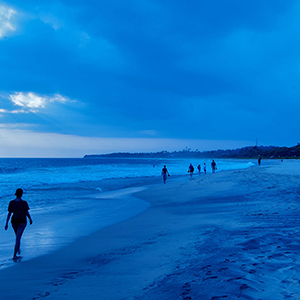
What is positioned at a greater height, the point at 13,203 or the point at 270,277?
the point at 13,203

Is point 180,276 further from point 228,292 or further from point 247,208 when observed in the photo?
point 247,208

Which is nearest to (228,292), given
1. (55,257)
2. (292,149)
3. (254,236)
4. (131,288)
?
(131,288)

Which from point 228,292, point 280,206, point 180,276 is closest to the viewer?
point 228,292

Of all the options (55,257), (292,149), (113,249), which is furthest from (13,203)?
(292,149)

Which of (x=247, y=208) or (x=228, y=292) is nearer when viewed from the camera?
(x=228, y=292)

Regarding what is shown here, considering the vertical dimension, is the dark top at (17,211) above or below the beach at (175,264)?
above

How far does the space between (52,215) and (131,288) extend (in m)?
8.51

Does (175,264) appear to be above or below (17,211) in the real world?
below

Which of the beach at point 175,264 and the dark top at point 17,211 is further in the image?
the dark top at point 17,211

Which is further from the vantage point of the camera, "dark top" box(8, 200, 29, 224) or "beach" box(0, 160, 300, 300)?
"dark top" box(8, 200, 29, 224)

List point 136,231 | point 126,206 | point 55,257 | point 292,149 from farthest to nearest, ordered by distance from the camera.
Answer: point 292,149
point 126,206
point 136,231
point 55,257

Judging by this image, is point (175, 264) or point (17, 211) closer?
point (175, 264)

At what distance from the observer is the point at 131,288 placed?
4.23m

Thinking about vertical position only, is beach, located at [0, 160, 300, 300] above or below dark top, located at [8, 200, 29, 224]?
below
